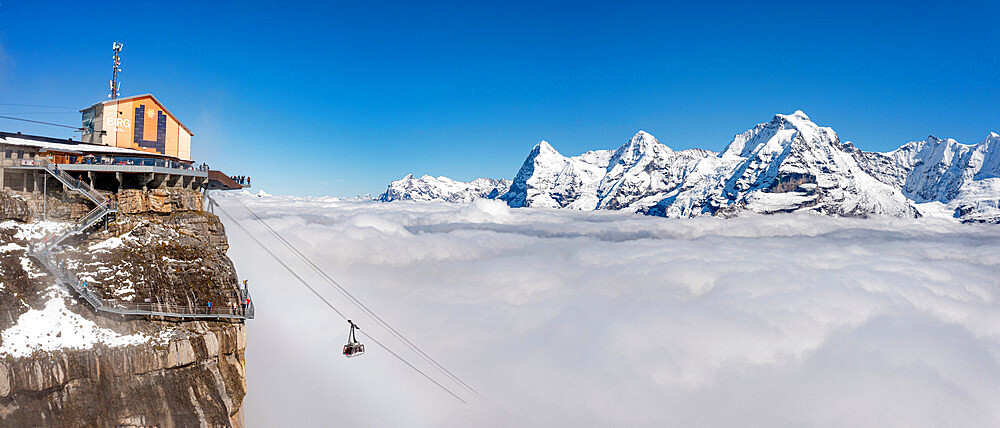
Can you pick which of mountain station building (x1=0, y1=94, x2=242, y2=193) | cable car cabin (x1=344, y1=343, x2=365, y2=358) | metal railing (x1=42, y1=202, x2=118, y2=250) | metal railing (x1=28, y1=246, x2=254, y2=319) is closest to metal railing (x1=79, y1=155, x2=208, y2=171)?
mountain station building (x1=0, y1=94, x2=242, y2=193)

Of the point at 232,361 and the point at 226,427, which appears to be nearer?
the point at 226,427

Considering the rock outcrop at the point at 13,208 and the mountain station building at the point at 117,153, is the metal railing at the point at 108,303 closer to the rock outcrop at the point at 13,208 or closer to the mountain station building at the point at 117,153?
the rock outcrop at the point at 13,208

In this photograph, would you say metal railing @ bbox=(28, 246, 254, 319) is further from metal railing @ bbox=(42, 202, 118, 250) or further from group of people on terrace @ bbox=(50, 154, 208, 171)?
group of people on terrace @ bbox=(50, 154, 208, 171)

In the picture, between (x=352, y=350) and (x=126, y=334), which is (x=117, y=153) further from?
→ (x=352, y=350)

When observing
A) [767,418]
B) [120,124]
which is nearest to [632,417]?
[767,418]

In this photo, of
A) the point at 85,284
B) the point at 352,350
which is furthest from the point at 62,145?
the point at 352,350

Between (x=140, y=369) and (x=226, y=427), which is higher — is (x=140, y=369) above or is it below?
above

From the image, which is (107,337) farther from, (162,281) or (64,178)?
(64,178)
